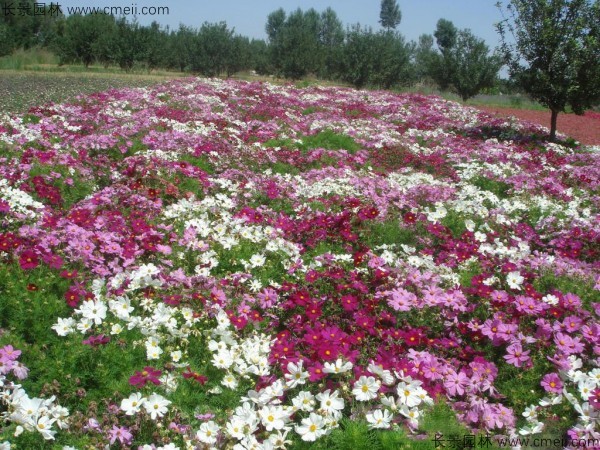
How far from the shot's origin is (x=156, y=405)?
3.61 metres

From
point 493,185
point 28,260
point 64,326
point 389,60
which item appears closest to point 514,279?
point 64,326

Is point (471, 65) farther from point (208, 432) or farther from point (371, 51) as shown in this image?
point (208, 432)

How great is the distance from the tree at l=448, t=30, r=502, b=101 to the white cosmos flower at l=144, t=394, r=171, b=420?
40449 mm

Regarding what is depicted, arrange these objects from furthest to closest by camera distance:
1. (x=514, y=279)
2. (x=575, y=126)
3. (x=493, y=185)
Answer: (x=575, y=126), (x=493, y=185), (x=514, y=279)

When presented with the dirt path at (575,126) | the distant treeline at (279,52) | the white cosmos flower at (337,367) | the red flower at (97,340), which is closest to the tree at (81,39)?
the distant treeline at (279,52)

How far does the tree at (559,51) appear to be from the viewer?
16.7 metres

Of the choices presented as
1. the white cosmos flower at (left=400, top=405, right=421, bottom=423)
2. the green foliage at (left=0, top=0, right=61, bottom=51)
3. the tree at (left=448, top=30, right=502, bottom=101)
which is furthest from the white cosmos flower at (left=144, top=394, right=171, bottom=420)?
the green foliage at (left=0, top=0, right=61, bottom=51)

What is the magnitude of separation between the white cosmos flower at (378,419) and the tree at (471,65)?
131ft

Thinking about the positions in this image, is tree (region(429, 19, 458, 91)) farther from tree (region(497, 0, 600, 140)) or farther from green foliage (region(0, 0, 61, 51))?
green foliage (region(0, 0, 61, 51))

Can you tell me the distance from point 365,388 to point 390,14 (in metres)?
125

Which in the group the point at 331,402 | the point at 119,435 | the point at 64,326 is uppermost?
the point at 64,326

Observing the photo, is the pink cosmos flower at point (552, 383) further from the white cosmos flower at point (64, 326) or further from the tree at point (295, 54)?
the tree at point (295, 54)

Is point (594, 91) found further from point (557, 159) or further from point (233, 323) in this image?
point (233, 323)

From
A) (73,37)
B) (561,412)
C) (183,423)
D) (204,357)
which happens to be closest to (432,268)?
(561,412)
